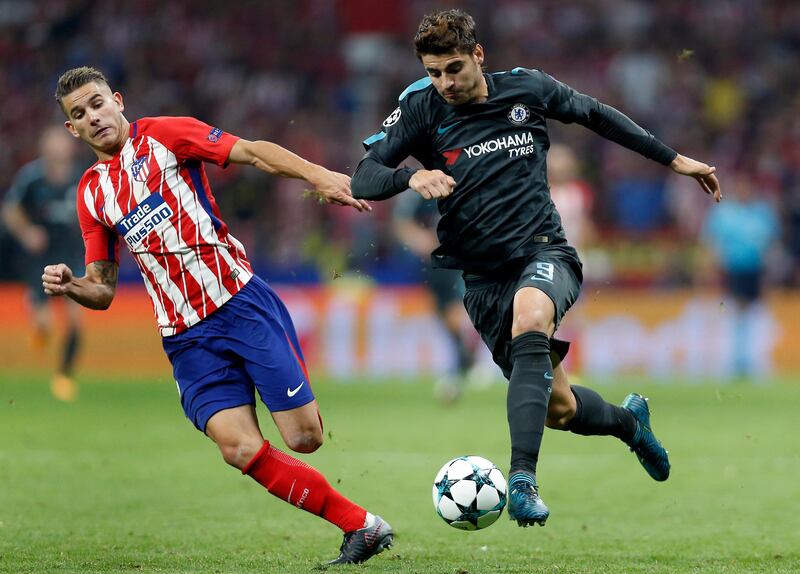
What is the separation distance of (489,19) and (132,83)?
623cm

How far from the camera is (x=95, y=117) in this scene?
19.0 feet

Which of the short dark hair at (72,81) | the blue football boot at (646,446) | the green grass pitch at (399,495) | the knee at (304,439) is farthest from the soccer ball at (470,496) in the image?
the short dark hair at (72,81)

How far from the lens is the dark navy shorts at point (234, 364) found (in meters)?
5.74

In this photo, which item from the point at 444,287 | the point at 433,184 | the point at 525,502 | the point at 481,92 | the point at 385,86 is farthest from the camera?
the point at 385,86

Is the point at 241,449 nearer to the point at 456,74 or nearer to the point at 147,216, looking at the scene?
the point at 147,216

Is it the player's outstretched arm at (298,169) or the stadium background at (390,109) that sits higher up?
the stadium background at (390,109)

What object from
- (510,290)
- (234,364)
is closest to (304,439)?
(234,364)

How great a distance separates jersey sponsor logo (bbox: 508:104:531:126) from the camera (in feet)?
19.4

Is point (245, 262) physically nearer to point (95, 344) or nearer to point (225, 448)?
point (225, 448)

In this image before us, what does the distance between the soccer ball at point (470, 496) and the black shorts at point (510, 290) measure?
0.69 meters

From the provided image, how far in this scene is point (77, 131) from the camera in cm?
588

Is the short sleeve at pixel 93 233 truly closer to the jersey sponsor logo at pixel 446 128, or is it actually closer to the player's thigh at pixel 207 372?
the player's thigh at pixel 207 372

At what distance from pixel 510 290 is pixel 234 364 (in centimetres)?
132

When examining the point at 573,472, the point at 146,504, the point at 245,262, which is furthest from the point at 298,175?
the point at 573,472
